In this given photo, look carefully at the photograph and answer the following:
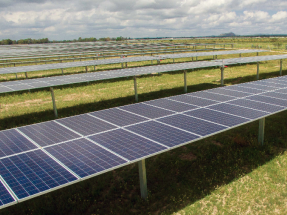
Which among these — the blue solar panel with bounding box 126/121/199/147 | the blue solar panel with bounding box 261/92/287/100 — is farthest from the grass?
the blue solar panel with bounding box 126/121/199/147

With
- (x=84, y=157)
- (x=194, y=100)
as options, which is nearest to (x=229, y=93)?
(x=194, y=100)

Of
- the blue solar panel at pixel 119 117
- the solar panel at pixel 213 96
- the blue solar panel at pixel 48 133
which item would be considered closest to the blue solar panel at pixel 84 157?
the blue solar panel at pixel 48 133

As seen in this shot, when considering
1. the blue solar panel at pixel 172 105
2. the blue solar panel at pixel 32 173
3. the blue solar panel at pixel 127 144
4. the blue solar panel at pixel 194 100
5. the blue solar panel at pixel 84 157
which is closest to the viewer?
→ the blue solar panel at pixel 32 173

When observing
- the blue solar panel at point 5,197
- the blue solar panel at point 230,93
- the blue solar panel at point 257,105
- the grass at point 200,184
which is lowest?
the grass at point 200,184

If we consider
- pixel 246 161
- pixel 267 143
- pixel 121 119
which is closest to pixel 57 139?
pixel 121 119

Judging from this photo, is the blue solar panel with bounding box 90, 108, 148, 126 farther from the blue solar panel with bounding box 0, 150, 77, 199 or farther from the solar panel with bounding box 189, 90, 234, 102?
the solar panel with bounding box 189, 90, 234, 102

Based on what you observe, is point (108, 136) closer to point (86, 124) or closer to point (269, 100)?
point (86, 124)

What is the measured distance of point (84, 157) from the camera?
6.18 meters

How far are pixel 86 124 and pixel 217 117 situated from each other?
435cm

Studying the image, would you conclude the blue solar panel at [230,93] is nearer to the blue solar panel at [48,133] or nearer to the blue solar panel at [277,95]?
the blue solar panel at [277,95]

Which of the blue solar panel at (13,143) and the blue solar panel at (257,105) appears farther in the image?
the blue solar panel at (257,105)

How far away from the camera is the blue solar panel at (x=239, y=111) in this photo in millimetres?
8656

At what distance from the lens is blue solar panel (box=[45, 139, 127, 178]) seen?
5649 mm

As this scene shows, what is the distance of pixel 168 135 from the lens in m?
7.25
